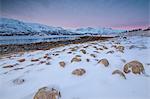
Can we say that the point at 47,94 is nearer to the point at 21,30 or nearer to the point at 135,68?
the point at 135,68

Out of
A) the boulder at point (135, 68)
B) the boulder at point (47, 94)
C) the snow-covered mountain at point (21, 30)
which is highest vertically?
the snow-covered mountain at point (21, 30)

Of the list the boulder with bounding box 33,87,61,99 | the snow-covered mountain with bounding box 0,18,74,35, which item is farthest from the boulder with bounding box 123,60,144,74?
the snow-covered mountain with bounding box 0,18,74,35

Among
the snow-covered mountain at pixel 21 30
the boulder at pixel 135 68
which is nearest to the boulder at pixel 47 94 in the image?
the boulder at pixel 135 68

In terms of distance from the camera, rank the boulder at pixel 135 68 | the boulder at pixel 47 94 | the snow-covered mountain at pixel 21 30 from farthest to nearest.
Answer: the snow-covered mountain at pixel 21 30, the boulder at pixel 135 68, the boulder at pixel 47 94

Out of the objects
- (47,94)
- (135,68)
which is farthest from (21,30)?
(47,94)

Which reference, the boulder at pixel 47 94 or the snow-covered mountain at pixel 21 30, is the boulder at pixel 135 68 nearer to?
the boulder at pixel 47 94

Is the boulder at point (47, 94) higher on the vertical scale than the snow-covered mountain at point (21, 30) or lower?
lower

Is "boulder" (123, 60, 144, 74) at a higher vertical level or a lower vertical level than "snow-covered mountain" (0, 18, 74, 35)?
lower

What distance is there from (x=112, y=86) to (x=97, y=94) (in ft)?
1.19

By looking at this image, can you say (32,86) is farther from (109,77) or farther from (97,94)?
(109,77)

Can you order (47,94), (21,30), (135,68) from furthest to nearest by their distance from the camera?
(21,30), (135,68), (47,94)

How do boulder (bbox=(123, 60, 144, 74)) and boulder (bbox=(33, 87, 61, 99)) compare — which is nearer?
boulder (bbox=(33, 87, 61, 99))

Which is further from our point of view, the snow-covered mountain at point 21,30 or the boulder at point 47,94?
the snow-covered mountain at point 21,30

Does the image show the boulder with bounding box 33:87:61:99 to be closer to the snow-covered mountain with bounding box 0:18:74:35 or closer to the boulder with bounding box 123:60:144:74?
the boulder with bounding box 123:60:144:74
